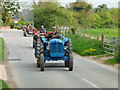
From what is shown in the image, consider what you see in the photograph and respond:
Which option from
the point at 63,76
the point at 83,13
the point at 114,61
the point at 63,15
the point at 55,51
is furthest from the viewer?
the point at 83,13

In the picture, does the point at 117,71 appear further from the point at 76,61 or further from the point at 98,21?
the point at 98,21

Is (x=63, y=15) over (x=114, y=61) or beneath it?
over

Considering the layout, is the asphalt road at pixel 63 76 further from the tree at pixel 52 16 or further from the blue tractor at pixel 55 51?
the tree at pixel 52 16

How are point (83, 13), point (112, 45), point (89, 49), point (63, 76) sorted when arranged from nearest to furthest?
1. point (63, 76)
2. point (112, 45)
3. point (89, 49)
4. point (83, 13)

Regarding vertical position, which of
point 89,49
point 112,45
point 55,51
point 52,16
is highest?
point 52,16

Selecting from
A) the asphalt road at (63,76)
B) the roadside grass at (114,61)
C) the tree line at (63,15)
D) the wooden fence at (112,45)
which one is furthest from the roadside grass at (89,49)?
the tree line at (63,15)

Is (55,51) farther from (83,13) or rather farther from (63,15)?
(83,13)

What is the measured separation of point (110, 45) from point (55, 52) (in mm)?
7863

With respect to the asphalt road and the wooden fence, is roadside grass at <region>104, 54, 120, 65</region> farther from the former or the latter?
the wooden fence

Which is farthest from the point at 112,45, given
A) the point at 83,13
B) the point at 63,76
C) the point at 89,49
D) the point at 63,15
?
the point at 83,13

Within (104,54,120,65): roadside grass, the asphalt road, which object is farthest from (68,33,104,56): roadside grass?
(104,54,120,65): roadside grass

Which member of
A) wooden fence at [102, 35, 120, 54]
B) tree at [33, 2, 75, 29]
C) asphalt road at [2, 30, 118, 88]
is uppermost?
tree at [33, 2, 75, 29]

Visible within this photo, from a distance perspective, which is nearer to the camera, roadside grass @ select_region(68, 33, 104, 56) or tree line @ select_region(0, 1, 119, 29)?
tree line @ select_region(0, 1, 119, 29)

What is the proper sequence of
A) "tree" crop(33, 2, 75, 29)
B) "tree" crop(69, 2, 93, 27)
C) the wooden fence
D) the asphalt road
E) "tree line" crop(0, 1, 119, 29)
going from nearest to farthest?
the asphalt road
"tree line" crop(0, 1, 119, 29)
the wooden fence
"tree" crop(33, 2, 75, 29)
"tree" crop(69, 2, 93, 27)
